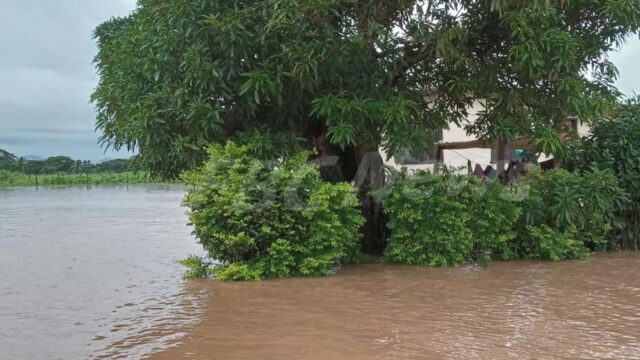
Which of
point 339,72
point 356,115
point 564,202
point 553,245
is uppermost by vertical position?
point 339,72

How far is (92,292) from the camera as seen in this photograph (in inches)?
285

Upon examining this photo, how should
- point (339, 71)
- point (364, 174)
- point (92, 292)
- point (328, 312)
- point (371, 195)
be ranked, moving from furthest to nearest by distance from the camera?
point (364, 174), point (371, 195), point (339, 71), point (92, 292), point (328, 312)

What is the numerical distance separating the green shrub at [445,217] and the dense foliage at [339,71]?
28.2 inches

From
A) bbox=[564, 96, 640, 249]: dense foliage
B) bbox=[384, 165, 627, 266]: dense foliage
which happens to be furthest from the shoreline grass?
bbox=[384, 165, 627, 266]: dense foliage

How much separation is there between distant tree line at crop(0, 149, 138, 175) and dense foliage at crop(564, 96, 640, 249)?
4461cm

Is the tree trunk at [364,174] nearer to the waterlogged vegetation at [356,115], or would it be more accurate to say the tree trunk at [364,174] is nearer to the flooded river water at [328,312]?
the waterlogged vegetation at [356,115]

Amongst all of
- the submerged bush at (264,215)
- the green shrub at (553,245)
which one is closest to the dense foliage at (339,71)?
the submerged bush at (264,215)

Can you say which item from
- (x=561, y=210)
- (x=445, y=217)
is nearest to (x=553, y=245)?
(x=561, y=210)

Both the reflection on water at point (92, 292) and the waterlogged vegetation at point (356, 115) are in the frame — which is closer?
the reflection on water at point (92, 292)

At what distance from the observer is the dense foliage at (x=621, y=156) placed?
10.2 metres

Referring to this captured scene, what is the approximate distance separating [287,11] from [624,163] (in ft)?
22.0

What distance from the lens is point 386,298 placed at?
6.69 metres

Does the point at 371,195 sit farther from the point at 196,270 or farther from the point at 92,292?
the point at 92,292

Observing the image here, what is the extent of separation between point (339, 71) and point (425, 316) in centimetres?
391
